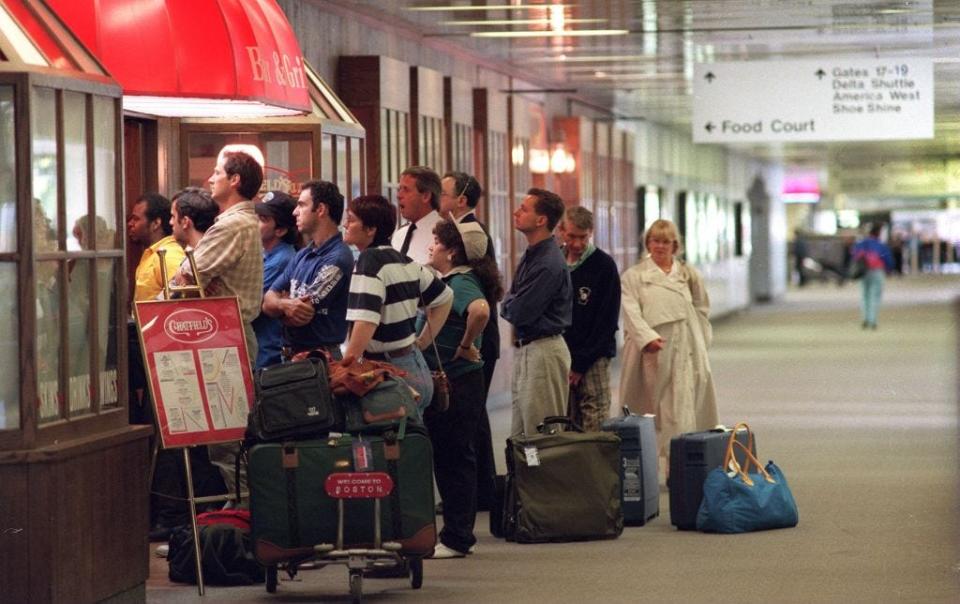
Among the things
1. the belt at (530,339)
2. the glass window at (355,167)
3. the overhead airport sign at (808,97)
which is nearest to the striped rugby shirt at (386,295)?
the belt at (530,339)

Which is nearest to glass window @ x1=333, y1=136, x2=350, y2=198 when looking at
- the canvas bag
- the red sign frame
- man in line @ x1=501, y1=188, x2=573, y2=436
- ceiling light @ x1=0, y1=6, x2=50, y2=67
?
man in line @ x1=501, y1=188, x2=573, y2=436

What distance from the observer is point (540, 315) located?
31.3ft

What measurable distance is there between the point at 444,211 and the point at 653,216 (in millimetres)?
19267

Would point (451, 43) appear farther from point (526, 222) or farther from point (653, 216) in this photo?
point (653, 216)

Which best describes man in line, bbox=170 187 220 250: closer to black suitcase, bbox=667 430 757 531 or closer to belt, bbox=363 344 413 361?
belt, bbox=363 344 413 361

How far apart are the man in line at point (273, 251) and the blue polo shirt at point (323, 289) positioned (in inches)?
13.7

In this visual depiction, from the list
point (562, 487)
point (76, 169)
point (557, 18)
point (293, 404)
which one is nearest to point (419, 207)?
→ point (562, 487)

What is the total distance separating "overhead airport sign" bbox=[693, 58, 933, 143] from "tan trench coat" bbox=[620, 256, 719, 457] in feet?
18.7

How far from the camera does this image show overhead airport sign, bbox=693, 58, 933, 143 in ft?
55.4

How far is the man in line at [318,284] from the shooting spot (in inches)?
331

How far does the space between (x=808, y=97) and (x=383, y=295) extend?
32.9ft

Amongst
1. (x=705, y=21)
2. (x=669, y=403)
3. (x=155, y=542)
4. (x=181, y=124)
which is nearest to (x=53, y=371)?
(x=155, y=542)

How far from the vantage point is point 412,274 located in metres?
8.01

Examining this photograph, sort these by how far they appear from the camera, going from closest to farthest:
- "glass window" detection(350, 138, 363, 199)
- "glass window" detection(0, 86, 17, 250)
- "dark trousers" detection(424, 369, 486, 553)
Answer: "glass window" detection(0, 86, 17, 250), "dark trousers" detection(424, 369, 486, 553), "glass window" detection(350, 138, 363, 199)
